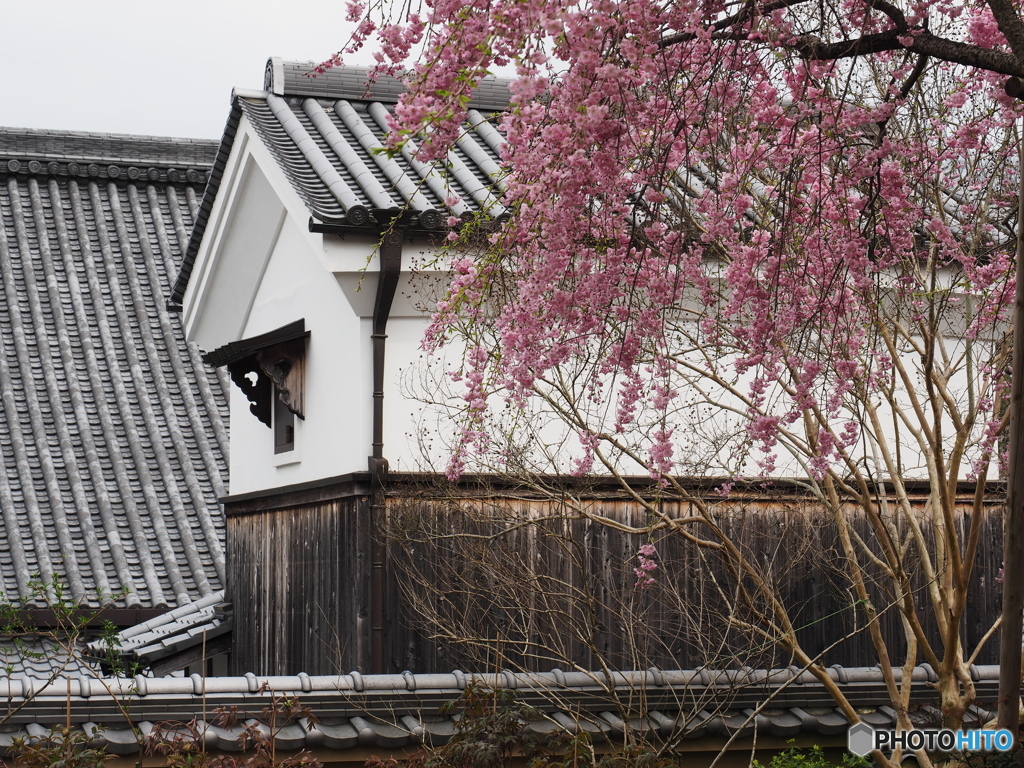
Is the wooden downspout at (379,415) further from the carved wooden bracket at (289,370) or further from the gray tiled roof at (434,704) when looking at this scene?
the gray tiled roof at (434,704)

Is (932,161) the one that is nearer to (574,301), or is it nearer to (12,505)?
(574,301)

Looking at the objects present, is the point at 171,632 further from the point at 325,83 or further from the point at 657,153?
the point at 657,153

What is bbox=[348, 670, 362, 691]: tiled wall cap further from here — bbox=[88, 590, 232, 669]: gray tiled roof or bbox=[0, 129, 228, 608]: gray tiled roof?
bbox=[0, 129, 228, 608]: gray tiled roof

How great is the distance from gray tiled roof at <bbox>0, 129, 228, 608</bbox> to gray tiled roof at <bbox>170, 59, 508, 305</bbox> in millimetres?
2324

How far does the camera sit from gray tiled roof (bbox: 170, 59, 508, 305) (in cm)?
866

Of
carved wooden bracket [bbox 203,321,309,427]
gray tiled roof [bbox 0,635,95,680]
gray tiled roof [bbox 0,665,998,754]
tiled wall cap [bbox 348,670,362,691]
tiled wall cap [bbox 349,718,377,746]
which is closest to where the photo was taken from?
gray tiled roof [bbox 0,665,998,754]

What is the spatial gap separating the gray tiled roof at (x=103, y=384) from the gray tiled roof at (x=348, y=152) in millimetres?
2324

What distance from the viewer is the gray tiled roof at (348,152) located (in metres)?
8.66

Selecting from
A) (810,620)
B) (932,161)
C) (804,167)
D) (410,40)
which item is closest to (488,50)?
(410,40)

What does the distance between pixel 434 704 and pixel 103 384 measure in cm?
873

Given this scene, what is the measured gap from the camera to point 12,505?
12.2 m

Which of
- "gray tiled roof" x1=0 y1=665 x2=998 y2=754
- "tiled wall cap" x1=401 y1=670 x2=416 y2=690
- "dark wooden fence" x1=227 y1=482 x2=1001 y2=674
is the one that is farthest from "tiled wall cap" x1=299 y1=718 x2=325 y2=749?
"dark wooden fence" x1=227 y1=482 x2=1001 y2=674

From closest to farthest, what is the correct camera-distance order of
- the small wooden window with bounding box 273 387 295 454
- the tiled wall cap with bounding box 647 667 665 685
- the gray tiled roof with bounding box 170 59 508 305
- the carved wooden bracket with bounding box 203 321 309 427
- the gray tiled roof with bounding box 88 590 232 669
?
the tiled wall cap with bounding box 647 667 665 685 → the gray tiled roof with bounding box 170 59 508 305 → the carved wooden bracket with bounding box 203 321 309 427 → the gray tiled roof with bounding box 88 590 232 669 → the small wooden window with bounding box 273 387 295 454

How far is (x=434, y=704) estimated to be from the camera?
21.6ft
